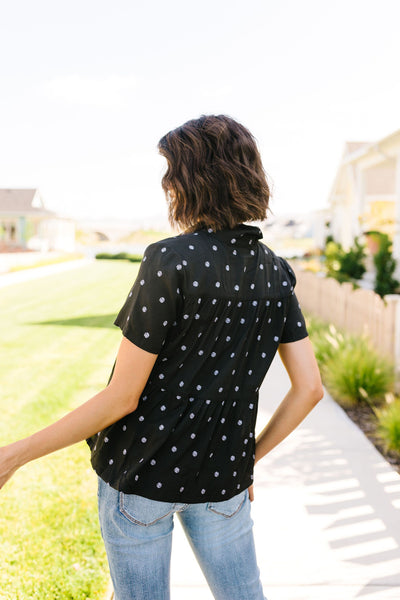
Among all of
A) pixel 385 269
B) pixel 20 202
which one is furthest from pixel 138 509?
pixel 20 202

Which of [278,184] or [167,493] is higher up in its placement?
[278,184]

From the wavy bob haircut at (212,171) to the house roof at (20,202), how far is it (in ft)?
155

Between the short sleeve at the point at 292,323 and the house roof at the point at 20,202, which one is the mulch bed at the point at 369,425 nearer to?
the short sleeve at the point at 292,323

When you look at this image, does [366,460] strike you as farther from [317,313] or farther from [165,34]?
[165,34]

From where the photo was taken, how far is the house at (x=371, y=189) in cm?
1330

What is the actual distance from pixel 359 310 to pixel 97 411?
685cm

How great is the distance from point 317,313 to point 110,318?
4.66 metres

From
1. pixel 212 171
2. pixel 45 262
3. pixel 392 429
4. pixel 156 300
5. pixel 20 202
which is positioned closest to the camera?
pixel 156 300

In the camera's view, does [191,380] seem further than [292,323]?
No

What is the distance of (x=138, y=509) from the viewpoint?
1.40 meters

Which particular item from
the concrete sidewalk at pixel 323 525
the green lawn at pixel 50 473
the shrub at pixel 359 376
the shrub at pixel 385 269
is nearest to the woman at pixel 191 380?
the concrete sidewalk at pixel 323 525

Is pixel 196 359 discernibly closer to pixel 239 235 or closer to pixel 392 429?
pixel 239 235

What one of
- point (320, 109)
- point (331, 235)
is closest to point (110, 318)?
point (331, 235)

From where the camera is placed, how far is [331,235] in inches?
1201
